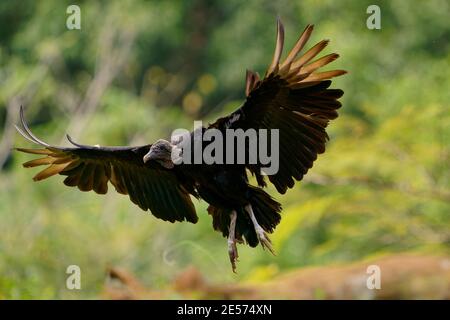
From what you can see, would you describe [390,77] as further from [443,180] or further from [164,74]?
[164,74]

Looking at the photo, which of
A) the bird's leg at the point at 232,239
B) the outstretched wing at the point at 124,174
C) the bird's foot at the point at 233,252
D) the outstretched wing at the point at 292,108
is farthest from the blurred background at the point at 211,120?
the outstretched wing at the point at 292,108

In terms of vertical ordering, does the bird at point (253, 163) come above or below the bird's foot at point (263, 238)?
above

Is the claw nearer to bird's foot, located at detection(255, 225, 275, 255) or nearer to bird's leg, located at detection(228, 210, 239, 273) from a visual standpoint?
bird's foot, located at detection(255, 225, 275, 255)

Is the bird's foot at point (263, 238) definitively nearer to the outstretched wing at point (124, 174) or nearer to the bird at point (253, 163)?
the bird at point (253, 163)

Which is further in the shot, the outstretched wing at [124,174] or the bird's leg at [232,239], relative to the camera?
the outstretched wing at [124,174]

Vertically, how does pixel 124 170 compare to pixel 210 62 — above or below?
below

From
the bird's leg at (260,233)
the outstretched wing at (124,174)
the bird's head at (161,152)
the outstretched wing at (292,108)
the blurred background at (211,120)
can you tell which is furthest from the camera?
the blurred background at (211,120)

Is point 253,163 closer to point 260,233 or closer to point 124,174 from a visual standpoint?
point 260,233

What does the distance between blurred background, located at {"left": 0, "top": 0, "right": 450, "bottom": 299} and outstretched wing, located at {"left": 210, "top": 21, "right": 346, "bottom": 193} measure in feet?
4.01

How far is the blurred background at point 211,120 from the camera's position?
39.3 ft

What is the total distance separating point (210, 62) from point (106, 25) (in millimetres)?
6349

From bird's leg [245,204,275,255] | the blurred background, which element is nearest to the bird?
bird's leg [245,204,275,255]

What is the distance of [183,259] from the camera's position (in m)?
14.4
